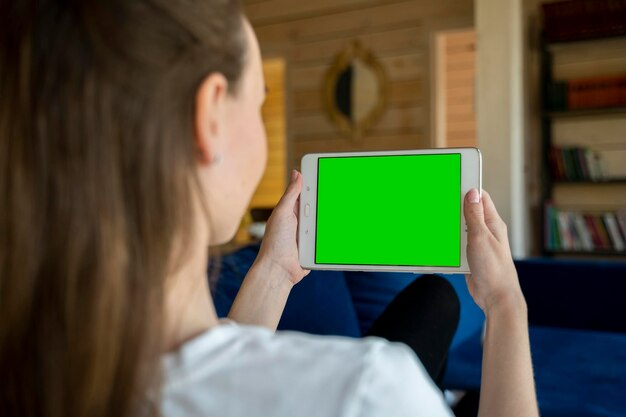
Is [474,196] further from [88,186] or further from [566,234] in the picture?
[566,234]

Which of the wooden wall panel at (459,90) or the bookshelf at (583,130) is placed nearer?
the bookshelf at (583,130)

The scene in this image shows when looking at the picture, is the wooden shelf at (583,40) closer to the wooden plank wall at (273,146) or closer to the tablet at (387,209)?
the tablet at (387,209)

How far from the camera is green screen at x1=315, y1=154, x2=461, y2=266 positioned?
0.90m

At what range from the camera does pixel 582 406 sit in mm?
1366

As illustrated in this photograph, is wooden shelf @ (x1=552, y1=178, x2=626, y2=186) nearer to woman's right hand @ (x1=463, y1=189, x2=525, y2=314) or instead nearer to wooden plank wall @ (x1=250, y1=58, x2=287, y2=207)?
woman's right hand @ (x1=463, y1=189, x2=525, y2=314)

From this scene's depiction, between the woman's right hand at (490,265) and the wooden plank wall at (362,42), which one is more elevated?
the wooden plank wall at (362,42)

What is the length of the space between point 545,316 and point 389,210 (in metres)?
1.67

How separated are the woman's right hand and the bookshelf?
3.31 meters

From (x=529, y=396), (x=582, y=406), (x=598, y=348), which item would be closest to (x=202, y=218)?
(x=529, y=396)

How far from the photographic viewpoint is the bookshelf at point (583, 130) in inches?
147

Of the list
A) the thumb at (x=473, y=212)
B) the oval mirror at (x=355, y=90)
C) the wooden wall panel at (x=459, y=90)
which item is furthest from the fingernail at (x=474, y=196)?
the wooden wall panel at (x=459, y=90)

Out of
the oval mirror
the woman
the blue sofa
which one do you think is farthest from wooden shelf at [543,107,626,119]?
the woman

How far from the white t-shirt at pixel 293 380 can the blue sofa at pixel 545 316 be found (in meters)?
0.42

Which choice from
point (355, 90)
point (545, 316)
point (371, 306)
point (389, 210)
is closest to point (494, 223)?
point (389, 210)
